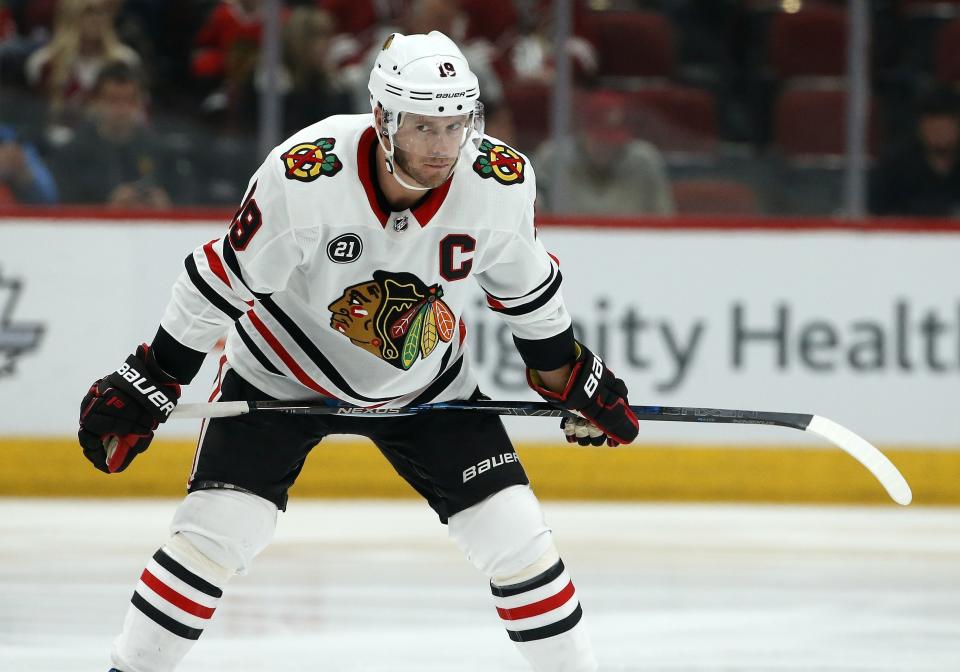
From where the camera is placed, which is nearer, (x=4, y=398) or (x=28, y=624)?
(x=28, y=624)

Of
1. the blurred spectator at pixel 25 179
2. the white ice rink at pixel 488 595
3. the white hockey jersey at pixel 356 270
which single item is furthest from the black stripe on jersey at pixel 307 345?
the blurred spectator at pixel 25 179

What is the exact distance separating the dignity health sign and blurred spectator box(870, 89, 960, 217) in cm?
11

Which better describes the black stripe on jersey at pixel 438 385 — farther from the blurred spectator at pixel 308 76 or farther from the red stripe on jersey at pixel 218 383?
the blurred spectator at pixel 308 76

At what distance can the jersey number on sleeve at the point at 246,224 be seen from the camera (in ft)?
9.44

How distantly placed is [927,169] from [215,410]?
3893 mm

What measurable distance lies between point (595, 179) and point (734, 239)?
1.75 ft

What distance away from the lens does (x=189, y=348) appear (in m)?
3.00

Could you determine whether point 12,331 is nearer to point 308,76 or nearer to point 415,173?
point 308,76

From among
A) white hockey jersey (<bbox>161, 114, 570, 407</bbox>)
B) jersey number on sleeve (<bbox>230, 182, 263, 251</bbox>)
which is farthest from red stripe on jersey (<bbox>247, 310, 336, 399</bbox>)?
jersey number on sleeve (<bbox>230, 182, 263, 251</bbox>)

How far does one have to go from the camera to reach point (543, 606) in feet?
9.77

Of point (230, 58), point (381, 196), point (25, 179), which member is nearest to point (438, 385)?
point (381, 196)

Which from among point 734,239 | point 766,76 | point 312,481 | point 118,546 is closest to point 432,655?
point 118,546

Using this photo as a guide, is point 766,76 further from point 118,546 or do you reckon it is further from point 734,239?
point 118,546

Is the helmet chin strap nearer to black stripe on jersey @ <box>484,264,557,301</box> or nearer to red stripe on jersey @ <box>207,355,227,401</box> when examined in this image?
black stripe on jersey @ <box>484,264,557,301</box>
